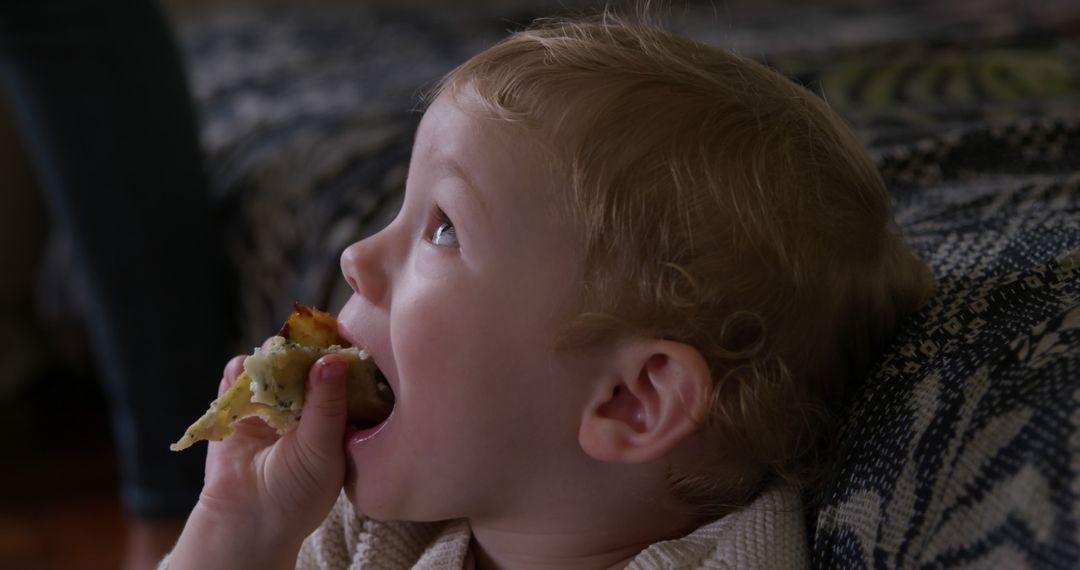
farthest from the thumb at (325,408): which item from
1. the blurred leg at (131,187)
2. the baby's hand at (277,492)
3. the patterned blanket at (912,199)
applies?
the blurred leg at (131,187)

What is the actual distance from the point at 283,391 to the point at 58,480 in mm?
1587

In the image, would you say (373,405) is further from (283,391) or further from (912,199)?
(912,199)

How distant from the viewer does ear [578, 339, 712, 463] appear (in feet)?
2.21

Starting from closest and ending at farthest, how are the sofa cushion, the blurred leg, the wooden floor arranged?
the sofa cushion, the blurred leg, the wooden floor

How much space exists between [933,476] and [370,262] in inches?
14.6

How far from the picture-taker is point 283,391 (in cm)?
73

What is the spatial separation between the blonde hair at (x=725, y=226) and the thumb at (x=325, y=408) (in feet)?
0.51

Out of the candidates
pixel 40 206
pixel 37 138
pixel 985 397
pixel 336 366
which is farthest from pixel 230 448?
pixel 40 206

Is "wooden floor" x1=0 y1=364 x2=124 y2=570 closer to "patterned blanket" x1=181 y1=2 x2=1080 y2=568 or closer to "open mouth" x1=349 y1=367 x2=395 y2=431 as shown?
"patterned blanket" x1=181 y1=2 x2=1080 y2=568

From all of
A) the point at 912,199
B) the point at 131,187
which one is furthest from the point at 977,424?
the point at 131,187

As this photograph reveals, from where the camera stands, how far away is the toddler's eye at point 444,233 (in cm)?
72

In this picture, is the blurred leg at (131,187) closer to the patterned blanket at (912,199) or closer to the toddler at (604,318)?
the patterned blanket at (912,199)

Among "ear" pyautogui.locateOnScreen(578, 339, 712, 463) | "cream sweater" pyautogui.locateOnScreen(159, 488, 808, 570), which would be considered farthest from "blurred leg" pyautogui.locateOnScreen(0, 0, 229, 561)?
"ear" pyautogui.locateOnScreen(578, 339, 712, 463)

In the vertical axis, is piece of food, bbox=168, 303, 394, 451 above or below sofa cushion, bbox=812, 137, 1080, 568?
above
